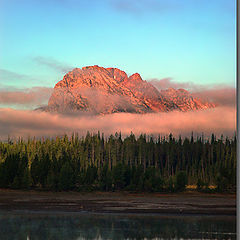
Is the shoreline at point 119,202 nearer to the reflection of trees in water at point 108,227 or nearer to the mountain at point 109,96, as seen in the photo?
the reflection of trees in water at point 108,227

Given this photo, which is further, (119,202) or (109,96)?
(109,96)

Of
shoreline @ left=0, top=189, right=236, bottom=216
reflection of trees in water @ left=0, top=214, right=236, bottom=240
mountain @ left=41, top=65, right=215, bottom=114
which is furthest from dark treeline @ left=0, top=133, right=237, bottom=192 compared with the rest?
reflection of trees in water @ left=0, top=214, right=236, bottom=240

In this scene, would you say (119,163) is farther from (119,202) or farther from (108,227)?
(108,227)

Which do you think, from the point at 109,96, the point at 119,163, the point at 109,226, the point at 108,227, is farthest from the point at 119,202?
the point at 109,96

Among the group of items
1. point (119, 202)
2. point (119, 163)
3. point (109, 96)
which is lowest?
point (119, 202)

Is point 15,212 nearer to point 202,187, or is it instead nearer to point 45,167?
point 45,167

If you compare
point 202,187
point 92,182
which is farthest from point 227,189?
point 92,182

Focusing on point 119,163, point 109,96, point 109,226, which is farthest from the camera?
point 109,96
